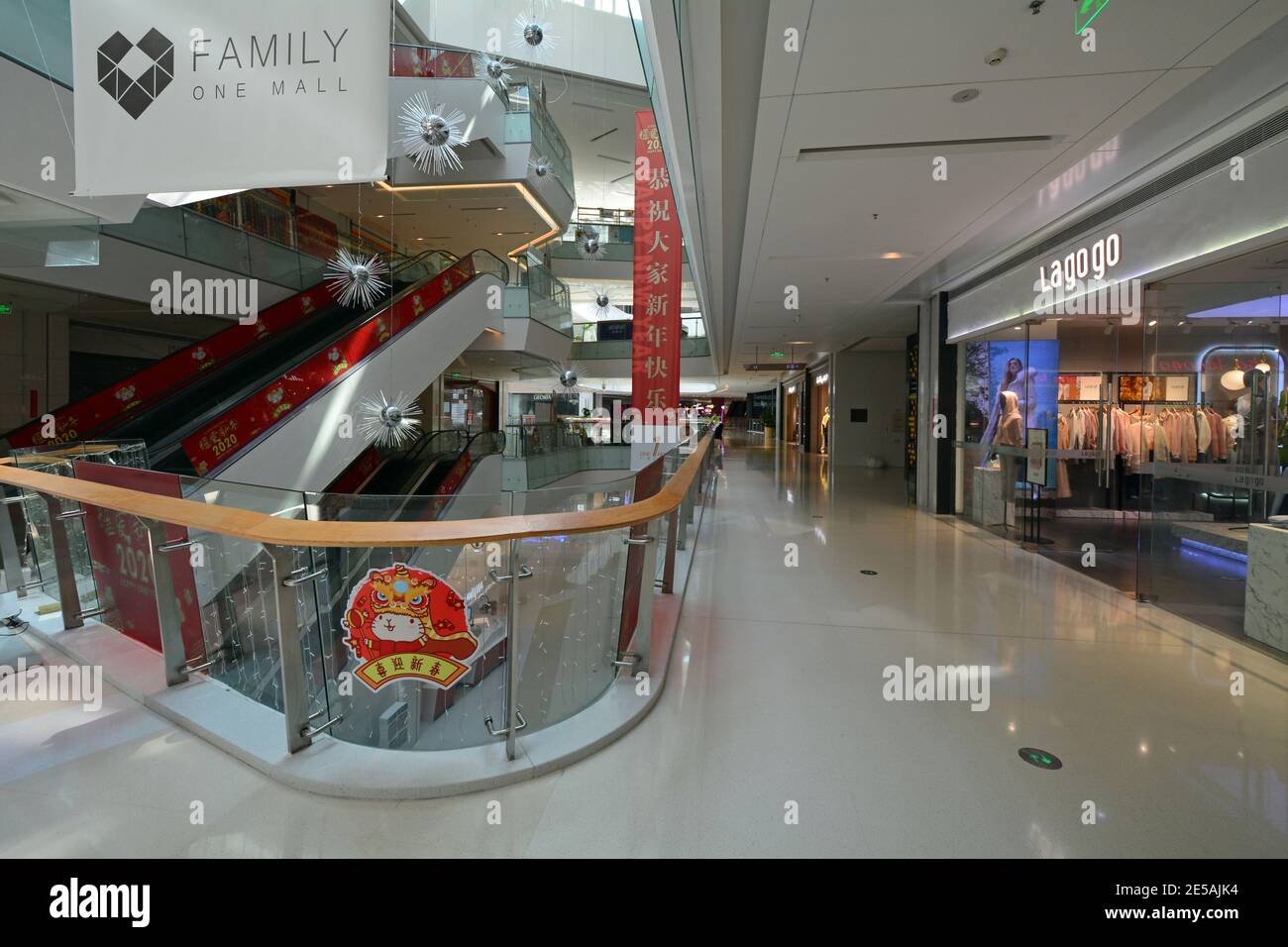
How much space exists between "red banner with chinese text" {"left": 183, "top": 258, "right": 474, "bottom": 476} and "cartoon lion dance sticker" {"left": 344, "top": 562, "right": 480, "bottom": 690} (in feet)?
17.8

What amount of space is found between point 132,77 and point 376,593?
229cm

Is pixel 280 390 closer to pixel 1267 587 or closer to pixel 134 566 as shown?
pixel 134 566

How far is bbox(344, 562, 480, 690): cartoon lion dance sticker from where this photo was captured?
2.06 metres

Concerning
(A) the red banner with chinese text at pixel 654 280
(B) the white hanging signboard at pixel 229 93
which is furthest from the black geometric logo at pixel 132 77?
(A) the red banner with chinese text at pixel 654 280

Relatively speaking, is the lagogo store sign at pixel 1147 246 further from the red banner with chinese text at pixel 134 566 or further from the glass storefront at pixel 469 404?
the glass storefront at pixel 469 404

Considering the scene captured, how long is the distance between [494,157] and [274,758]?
11.1 metres

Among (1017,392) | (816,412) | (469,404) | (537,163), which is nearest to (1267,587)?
(1017,392)

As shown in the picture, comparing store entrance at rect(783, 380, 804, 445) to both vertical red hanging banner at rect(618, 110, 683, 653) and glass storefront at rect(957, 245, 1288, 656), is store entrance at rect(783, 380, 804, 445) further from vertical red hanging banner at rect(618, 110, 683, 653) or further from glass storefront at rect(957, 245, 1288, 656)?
vertical red hanging banner at rect(618, 110, 683, 653)

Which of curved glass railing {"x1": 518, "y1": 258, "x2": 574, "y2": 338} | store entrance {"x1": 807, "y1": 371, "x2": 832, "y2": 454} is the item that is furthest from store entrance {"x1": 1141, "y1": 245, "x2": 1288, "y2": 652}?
store entrance {"x1": 807, "y1": 371, "x2": 832, "y2": 454}

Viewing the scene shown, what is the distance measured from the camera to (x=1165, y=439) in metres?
4.54

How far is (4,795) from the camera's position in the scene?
6.30 ft
